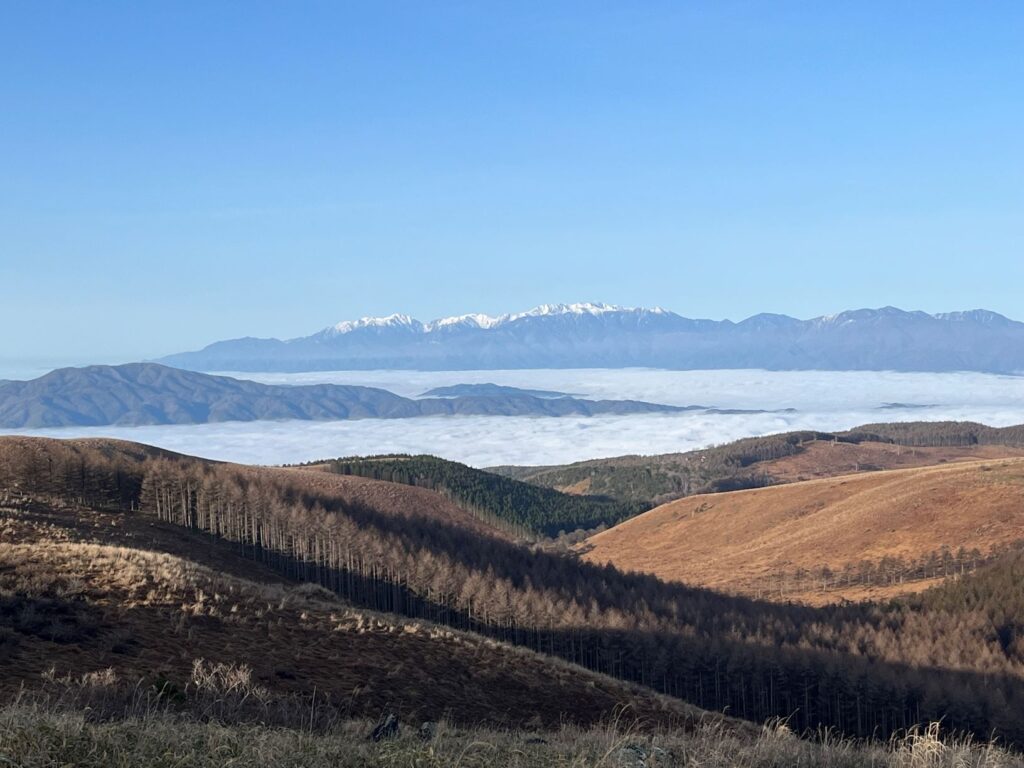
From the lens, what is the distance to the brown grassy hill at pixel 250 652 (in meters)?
25.2

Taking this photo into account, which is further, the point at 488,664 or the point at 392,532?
the point at 392,532

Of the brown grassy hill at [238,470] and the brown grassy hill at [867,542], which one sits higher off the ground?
the brown grassy hill at [238,470]

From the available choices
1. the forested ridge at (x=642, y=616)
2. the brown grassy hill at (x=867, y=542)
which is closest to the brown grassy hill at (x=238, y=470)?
the forested ridge at (x=642, y=616)

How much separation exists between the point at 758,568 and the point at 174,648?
14713 centimetres

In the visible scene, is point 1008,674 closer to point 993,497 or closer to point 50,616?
point 50,616

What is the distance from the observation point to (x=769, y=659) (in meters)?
72.8

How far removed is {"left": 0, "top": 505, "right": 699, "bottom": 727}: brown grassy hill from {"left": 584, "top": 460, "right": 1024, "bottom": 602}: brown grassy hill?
355 feet

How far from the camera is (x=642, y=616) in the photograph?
8381cm

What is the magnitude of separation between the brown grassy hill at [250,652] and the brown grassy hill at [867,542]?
355ft

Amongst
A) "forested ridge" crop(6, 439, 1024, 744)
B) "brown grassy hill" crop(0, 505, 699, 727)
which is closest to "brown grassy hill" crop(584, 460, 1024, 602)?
"forested ridge" crop(6, 439, 1024, 744)

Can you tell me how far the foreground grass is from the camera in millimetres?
10492

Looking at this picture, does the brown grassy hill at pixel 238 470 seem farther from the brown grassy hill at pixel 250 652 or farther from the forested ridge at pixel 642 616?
the brown grassy hill at pixel 250 652

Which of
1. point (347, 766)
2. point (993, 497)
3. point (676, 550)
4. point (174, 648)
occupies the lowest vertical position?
point (676, 550)

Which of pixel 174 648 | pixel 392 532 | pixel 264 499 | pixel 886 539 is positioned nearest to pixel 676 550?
pixel 886 539
